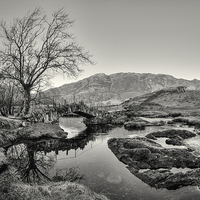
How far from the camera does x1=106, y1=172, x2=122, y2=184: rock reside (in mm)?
9016

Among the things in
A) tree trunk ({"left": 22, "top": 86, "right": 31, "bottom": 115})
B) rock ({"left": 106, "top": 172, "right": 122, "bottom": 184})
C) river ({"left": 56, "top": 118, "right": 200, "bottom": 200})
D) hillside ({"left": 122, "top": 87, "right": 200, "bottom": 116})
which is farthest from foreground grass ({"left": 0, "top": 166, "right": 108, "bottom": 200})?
hillside ({"left": 122, "top": 87, "right": 200, "bottom": 116})

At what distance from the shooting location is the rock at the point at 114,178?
355 inches

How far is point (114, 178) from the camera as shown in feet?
30.8

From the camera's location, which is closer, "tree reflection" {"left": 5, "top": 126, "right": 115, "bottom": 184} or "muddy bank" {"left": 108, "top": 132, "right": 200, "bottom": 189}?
"muddy bank" {"left": 108, "top": 132, "right": 200, "bottom": 189}

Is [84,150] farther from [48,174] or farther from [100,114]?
[100,114]

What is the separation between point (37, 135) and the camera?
17.6 m

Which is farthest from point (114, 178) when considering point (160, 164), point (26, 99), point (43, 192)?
point (26, 99)

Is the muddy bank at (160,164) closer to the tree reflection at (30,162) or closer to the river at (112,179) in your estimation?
the river at (112,179)

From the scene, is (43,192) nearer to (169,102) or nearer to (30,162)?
(30,162)

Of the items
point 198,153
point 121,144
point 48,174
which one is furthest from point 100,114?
point 48,174

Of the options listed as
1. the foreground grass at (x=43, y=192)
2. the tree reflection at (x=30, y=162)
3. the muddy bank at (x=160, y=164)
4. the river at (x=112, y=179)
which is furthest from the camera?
the tree reflection at (x=30, y=162)

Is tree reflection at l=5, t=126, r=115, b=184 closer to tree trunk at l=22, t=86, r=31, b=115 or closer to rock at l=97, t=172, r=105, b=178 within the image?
rock at l=97, t=172, r=105, b=178

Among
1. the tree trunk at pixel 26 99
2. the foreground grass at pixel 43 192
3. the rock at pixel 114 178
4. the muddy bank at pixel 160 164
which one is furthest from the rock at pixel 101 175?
the tree trunk at pixel 26 99

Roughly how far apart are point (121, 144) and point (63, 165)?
590 centimetres
